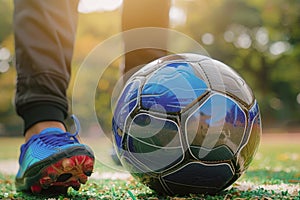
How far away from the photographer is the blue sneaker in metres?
1.96

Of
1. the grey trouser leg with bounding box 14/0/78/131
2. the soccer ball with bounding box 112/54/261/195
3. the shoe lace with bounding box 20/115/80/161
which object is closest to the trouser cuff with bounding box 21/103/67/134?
the grey trouser leg with bounding box 14/0/78/131

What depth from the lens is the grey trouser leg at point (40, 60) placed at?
2316mm

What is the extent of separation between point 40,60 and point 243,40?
2538cm

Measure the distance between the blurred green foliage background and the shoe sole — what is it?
21136mm

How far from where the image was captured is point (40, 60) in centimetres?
232

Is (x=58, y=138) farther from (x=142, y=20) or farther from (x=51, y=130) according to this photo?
(x=142, y=20)

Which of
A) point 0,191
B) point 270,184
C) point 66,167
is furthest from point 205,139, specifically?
point 0,191

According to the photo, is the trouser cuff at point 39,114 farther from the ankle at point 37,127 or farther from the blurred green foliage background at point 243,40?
the blurred green foliage background at point 243,40

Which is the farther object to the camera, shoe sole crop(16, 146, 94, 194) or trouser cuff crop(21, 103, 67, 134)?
trouser cuff crop(21, 103, 67, 134)

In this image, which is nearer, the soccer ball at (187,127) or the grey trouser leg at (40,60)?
the soccer ball at (187,127)

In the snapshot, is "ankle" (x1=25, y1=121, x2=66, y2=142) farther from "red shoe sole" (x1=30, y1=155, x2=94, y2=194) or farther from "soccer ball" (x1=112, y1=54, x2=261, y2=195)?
"soccer ball" (x1=112, y1=54, x2=261, y2=195)

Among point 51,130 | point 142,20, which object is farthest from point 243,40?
point 51,130

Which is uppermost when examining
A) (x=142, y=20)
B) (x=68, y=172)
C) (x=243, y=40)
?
(x=142, y=20)

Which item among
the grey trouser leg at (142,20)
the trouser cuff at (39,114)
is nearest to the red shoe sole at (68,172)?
the trouser cuff at (39,114)
